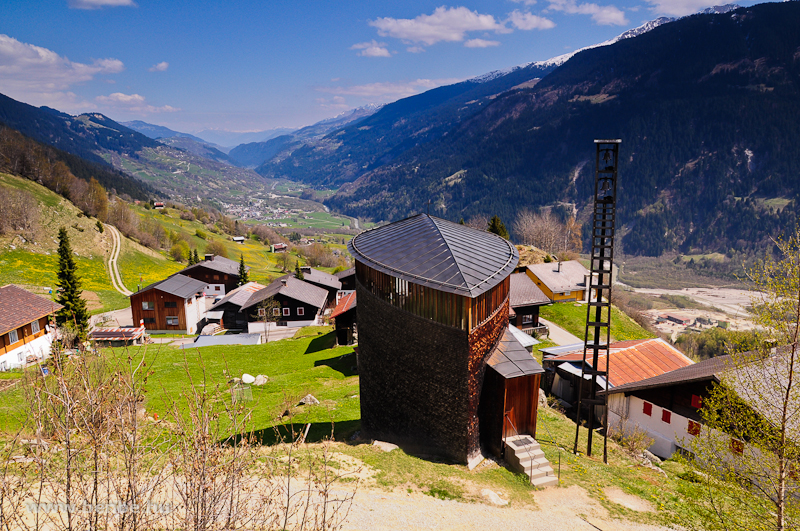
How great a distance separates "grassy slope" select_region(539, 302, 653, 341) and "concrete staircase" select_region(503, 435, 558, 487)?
3769 cm

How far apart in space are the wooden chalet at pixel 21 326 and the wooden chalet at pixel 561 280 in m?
57.3

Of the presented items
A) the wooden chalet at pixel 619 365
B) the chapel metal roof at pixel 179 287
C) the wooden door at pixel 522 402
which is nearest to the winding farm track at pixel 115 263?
the chapel metal roof at pixel 179 287

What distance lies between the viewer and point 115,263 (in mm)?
91875

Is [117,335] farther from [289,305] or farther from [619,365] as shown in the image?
[619,365]

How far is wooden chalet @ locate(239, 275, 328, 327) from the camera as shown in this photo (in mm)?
57875

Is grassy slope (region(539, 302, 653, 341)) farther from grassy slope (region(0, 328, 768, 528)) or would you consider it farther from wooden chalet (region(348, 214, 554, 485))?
wooden chalet (region(348, 214, 554, 485))

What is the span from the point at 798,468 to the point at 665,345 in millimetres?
24374

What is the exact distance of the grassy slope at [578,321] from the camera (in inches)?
2137

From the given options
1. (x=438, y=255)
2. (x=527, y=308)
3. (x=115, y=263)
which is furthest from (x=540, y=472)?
(x=115, y=263)

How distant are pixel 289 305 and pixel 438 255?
43539 millimetres

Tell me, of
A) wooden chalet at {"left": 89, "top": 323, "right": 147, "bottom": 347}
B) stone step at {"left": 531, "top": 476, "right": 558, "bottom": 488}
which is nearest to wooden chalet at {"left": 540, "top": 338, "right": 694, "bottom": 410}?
stone step at {"left": 531, "top": 476, "right": 558, "bottom": 488}

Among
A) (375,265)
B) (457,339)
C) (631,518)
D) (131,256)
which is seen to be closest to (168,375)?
(375,265)

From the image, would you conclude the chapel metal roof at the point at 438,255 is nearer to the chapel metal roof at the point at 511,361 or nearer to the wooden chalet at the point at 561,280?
the chapel metal roof at the point at 511,361

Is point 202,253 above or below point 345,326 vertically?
below
